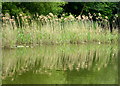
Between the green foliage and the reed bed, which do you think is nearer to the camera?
the reed bed

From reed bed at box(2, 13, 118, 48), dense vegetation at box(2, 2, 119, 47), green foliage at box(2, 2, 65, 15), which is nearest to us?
reed bed at box(2, 13, 118, 48)

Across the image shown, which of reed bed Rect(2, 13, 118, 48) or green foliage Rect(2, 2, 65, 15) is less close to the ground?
green foliage Rect(2, 2, 65, 15)

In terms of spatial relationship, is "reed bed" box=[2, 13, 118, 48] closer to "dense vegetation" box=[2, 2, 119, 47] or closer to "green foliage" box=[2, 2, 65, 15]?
"dense vegetation" box=[2, 2, 119, 47]

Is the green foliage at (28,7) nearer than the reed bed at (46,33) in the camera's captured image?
No

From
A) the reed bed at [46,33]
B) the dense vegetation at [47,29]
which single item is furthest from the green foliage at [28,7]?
the reed bed at [46,33]

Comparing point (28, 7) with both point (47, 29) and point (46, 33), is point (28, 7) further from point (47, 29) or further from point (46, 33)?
point (46, 33)

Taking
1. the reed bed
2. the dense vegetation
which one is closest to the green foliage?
the dense vegetation

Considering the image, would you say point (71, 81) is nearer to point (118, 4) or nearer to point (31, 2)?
point (31, 2)

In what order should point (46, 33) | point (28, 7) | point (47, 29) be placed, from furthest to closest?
point (28, 7)
point (47, 29)
point (46, 33)

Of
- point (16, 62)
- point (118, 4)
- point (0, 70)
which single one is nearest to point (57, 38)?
point (16, 62)

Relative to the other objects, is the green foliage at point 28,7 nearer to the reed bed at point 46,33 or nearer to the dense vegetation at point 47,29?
the dense vegetation at point 47,29

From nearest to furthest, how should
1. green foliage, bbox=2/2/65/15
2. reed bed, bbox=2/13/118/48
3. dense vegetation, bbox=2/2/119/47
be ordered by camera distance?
reed bed, bbox=2/13/118/48 → dense vegetation, bbox=2/2/119/47 → green foliage, bbox=2/2/65/15

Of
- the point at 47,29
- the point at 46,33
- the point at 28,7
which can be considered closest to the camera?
the point at 46,33

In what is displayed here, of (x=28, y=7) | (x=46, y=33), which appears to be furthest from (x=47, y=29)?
(x=28, y=7)
